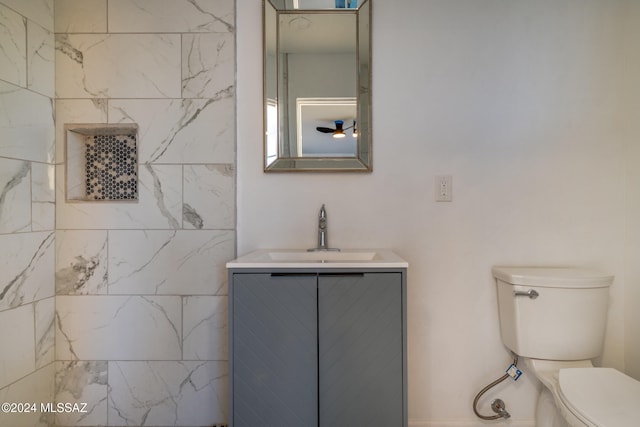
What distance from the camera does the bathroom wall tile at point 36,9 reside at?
130 centimetres

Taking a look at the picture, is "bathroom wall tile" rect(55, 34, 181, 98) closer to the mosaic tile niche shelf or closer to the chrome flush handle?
the mosaic tile niche shelf

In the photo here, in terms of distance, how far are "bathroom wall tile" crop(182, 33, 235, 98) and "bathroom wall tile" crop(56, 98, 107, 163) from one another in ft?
1.34

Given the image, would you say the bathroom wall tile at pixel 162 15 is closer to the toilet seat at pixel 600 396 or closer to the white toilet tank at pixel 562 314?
the white toilet tank at pixel 562 314

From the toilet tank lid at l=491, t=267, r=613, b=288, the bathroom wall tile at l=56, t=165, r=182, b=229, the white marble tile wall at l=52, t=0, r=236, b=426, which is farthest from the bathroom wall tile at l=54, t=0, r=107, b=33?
the toilet tank lid at l=491, t=267, r=613, b=288

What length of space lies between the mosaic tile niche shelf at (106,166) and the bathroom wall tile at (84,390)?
2.69 ft

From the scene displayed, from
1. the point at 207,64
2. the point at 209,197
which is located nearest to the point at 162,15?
the point at 207,64

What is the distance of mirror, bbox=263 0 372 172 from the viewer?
1.47 metres

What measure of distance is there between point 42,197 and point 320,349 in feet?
4.77

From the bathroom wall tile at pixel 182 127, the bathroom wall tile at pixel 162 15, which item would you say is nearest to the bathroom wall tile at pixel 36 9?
the bathroom wall tile at pixel 162 15

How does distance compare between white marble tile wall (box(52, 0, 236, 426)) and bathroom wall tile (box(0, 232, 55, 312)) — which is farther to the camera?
white marble tile wall (box(52, 0, 236, 426))

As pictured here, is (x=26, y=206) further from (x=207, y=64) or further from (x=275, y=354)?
(x=275, y=354)

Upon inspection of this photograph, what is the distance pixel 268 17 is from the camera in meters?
1.48

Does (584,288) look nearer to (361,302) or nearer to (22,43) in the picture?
(361,302)

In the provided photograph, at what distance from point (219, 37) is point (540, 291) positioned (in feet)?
6.11
